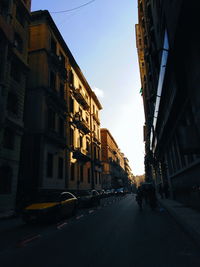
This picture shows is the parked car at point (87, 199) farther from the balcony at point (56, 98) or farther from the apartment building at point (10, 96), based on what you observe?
the balcony at point (56, 98)

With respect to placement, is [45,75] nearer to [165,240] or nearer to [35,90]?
[35,90]

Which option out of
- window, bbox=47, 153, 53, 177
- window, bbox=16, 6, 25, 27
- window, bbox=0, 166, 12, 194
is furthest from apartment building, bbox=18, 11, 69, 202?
window, bbox=0, 166, 12, 194

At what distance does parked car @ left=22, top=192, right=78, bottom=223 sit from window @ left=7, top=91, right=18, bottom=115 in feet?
33.2

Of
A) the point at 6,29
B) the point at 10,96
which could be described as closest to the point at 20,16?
the point at 6,29

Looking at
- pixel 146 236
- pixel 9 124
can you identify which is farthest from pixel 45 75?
pixel 146 236

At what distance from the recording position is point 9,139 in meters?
17.1

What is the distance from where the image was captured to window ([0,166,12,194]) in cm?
1566

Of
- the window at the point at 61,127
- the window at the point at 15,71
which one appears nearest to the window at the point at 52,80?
the window at the point at 61,127

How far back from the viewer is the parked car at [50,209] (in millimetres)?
9688

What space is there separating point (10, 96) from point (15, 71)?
303 centimetres

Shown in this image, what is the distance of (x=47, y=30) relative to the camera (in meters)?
24.6

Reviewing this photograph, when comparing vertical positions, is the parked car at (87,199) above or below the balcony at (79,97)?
below

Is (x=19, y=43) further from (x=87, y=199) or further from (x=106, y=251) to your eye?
(x=106, y=251)

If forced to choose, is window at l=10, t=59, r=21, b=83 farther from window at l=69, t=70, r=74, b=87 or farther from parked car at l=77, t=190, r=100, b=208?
parked car at l=77, t=190, r=100, b=208
